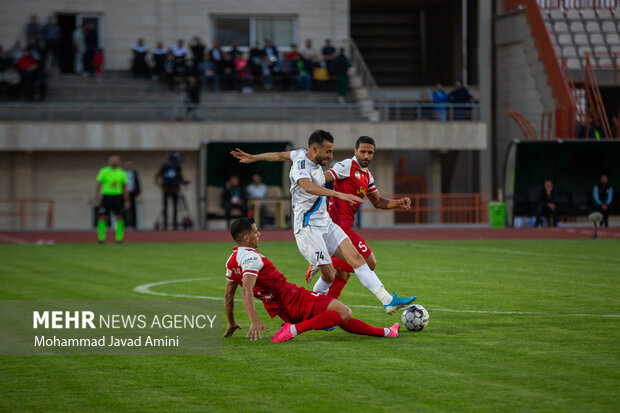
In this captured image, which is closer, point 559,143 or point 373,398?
point 373,398

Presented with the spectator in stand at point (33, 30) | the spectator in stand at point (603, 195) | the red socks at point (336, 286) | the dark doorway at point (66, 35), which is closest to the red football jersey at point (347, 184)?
the red socks at point (336, 286)

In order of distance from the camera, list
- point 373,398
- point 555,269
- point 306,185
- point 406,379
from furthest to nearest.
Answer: point 555,269
point 306,185
point 406,379
point 373,398

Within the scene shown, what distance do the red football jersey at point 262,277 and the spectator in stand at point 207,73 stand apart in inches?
1202

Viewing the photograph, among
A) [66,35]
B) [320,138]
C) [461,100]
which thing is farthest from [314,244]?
[66,35]

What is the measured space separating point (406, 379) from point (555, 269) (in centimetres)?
955

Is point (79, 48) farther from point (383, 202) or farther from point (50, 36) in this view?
point (383, 202)

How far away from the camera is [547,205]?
29219 mm

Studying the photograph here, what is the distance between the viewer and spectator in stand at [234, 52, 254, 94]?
3831 cm

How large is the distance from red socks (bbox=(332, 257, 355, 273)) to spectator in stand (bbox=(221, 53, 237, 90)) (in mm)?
28840

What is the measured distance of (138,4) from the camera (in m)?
41.8

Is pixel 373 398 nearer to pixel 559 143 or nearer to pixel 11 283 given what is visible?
pixel 11 283

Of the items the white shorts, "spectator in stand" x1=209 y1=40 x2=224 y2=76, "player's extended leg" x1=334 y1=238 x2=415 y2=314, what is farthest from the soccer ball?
"spectator in stand" x1=209 y1=40 x2=224 y2=76

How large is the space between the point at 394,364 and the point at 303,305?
5.18ft

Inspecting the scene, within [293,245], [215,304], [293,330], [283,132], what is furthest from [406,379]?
[283,132]
